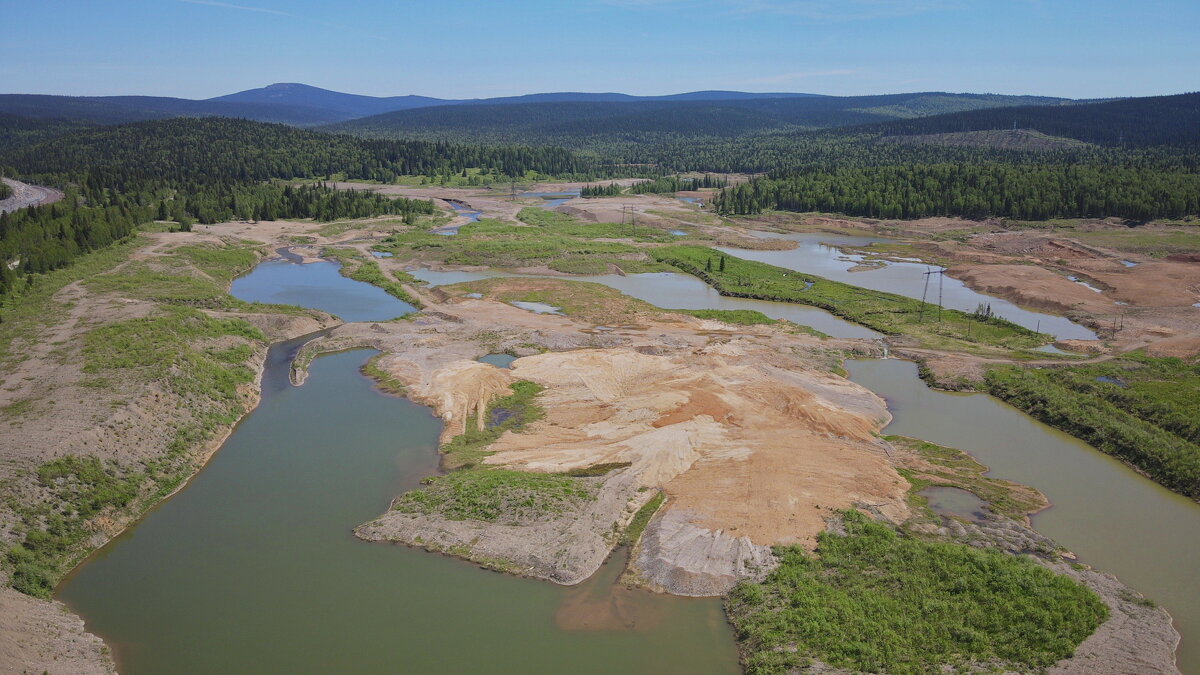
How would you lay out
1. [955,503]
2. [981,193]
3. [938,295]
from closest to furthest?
[955,503] < [938,295] < [981,193]

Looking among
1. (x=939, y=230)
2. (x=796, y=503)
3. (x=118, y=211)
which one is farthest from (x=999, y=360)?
(x=118, y=211)

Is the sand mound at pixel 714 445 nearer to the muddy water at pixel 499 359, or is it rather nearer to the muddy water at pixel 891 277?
the muddy water at pixel 499 359

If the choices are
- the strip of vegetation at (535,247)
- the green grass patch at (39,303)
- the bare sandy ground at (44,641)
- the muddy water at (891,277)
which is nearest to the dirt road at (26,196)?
the green grass patch at (39,303)

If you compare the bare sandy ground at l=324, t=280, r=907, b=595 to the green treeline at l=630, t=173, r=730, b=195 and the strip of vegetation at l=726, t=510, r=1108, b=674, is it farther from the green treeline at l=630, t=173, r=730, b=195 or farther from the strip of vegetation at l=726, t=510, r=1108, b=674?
the green treeline at l=630, t=173, r=730, b=195

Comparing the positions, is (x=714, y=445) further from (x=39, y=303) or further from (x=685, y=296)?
(x=39, y=303)

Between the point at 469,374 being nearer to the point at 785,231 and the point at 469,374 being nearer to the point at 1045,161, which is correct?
the point at 785,231

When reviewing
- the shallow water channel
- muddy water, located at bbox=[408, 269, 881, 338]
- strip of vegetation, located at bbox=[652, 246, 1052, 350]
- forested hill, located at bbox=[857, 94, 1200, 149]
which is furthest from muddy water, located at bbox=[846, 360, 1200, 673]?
forested hill, located at bbox=[857, 94, 1200, 149]

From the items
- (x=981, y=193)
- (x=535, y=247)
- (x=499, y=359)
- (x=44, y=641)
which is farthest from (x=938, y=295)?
(x=44, y=641)
